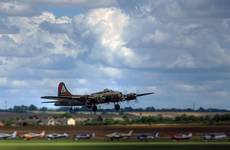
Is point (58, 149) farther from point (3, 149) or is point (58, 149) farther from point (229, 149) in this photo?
point (229, 149)

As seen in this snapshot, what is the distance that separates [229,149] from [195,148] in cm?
631

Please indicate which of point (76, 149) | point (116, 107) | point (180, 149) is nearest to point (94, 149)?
point (76, 149)

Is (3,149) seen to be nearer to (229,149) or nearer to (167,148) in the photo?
(167,148)

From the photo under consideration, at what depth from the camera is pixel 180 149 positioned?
158875 millimetres

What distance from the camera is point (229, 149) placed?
160 meters

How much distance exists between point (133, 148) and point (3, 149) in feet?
74.2

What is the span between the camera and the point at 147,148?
532 feet

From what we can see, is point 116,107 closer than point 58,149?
No

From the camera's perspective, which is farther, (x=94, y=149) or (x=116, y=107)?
(x=116, y=107)

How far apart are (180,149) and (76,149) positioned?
58.4 ft

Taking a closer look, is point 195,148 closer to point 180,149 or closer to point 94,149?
point 180,149

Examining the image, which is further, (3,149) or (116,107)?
(116,107)

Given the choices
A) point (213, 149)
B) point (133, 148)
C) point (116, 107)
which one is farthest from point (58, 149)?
point (116, 107)

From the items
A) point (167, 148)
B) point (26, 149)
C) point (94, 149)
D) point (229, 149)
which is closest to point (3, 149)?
point (26, 149)
